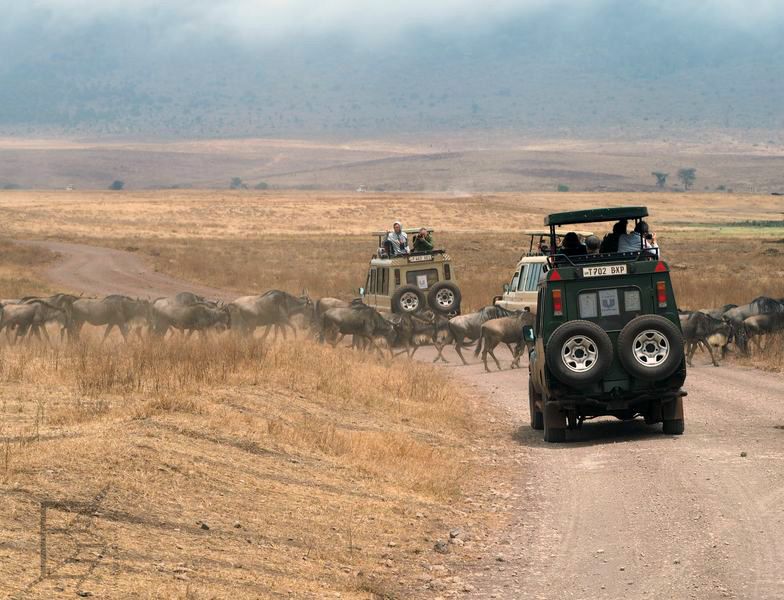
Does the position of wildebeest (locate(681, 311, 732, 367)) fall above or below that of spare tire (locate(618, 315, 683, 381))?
below

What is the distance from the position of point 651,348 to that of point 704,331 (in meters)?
10.1

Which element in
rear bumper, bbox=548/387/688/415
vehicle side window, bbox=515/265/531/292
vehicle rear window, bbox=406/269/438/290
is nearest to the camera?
rear bumper, bbox=548/387/688/415

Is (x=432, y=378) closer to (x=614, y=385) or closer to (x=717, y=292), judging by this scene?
(x=614, y=385)

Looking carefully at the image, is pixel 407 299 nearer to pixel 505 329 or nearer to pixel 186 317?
pixel 505 329

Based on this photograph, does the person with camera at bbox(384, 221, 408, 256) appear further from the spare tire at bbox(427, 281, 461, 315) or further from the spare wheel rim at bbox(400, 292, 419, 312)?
the spare tire at bbox(427, 281, 461, 315)

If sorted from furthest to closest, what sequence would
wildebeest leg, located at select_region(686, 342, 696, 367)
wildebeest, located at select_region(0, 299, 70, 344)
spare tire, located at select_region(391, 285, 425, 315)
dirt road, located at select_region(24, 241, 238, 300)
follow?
1. dirt road, located at select_region(24, 241, 238, 300)
2. spare tire, located at select_region(391, 285, 425, 315)
3. wildebeest, located at select_region(0, 299, 70, 344)
4. wildebeest leg, located at select_region(686, 342, 696, 367)

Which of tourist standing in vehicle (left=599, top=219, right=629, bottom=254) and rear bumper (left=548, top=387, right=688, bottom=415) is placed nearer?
rear bumper (left=548, top=387, right=688, bottom=415)

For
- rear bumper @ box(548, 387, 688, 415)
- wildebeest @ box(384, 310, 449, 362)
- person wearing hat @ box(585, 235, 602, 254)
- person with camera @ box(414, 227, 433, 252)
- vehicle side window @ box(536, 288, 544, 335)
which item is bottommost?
wildebeest @ box(384, 310, 449, 362)

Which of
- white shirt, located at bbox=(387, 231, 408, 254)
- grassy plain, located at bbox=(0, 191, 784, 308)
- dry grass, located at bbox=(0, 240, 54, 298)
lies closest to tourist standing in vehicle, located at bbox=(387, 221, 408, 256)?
white shirt, located at bbox=(387, 231, 408, 254)

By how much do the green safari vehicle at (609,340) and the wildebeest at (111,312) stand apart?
13.9 metres

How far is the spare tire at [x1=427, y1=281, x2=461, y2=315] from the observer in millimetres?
29438

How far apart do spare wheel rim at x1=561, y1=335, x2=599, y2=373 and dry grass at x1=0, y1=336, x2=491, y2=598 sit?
1544mm

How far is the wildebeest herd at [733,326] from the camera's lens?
24.2 meters

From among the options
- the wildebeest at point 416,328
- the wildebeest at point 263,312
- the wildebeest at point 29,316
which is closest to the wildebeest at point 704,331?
the wildebeest at point 416,328
